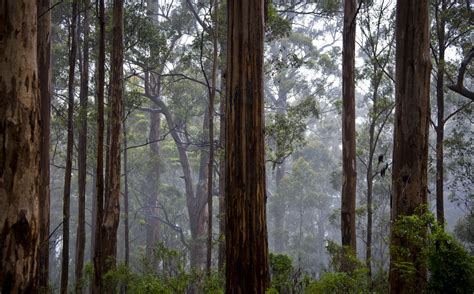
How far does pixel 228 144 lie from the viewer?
511 centimetres

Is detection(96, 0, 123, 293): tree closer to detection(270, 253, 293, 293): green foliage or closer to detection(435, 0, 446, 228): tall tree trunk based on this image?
detection(270, 253, 293, 293): green foliage

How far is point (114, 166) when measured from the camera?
10117mm

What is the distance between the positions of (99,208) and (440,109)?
27.6 feet

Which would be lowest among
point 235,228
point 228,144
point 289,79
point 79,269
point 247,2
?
point 79,269

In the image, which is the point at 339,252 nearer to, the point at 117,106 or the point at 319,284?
the point at 319,284

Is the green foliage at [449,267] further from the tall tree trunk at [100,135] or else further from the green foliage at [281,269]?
the tall tree trunk at [100,135]

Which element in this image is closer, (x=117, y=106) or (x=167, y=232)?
(x=117, y=106)

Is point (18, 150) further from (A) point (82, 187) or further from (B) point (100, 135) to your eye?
(A) point (82, 187)

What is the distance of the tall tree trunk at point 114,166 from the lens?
9.63 metres

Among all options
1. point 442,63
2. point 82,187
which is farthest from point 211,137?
point 442,63

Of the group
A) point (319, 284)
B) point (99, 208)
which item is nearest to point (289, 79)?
point (99, 208)

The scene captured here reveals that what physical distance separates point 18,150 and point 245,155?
2118 millimetres

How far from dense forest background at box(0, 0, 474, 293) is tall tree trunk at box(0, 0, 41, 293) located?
2292mm

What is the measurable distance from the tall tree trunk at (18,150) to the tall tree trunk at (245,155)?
183cm
